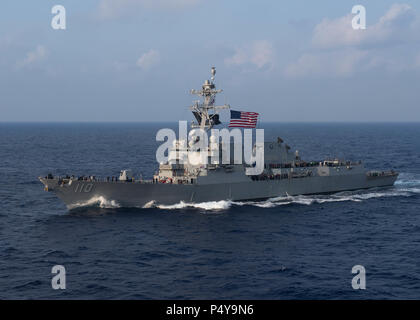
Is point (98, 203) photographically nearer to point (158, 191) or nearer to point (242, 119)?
point (158, 191)

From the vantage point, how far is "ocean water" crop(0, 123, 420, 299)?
77.7ft

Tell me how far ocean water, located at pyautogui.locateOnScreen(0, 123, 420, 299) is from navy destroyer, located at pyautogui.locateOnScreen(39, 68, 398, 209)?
1.07m

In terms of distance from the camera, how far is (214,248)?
101 feet

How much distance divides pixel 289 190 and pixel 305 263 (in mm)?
20421

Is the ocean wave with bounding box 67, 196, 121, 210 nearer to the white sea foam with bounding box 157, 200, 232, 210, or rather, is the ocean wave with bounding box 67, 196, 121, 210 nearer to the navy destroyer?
the navy destroyer

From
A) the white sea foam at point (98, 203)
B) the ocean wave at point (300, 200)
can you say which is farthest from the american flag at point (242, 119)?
the white sea foam at point (98, 203)

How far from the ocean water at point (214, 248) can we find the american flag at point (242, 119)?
23.6ft

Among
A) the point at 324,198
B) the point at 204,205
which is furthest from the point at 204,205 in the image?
the point at 324,198

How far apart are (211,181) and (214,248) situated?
11913 mm

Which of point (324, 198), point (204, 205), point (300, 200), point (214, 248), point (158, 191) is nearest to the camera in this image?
point (214, 248)

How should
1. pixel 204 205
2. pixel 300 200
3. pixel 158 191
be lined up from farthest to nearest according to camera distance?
1. pixel 300 200
2. pixel 204 205
3. pixel 158 191

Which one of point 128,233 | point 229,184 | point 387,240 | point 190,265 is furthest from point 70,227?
point 387,240

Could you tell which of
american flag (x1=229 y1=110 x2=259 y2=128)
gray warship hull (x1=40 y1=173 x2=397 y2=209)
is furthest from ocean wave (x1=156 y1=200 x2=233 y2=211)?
american flag (x1=229 y1=110 x2=259 y2=128)

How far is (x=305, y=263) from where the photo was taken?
2750 cm
